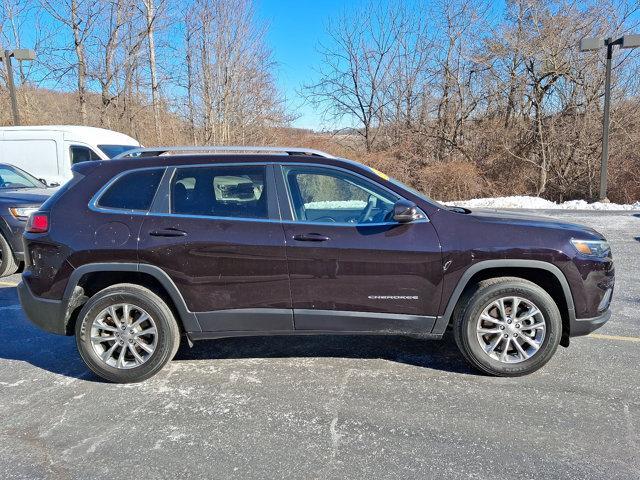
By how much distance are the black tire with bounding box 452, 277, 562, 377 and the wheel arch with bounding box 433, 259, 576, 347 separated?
0.25ft

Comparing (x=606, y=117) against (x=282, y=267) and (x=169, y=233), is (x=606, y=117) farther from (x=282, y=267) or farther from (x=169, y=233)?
(x=169, y=233)

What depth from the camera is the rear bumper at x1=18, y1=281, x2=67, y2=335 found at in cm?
345

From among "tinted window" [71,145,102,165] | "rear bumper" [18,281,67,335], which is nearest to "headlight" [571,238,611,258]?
"rear bumper" [18,281,67,335]

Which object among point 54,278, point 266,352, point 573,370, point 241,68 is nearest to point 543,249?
point 573,370

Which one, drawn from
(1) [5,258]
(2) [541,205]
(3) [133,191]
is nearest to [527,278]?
(3) [133,191]

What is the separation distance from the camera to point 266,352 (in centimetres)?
397

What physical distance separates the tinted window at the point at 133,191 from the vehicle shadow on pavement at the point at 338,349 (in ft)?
4.54

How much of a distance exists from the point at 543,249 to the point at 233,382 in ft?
8.24

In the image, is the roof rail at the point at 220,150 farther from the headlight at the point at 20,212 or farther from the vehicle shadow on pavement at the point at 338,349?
the headlight at the point at 20,212

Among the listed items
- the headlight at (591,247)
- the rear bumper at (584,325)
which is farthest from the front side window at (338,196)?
the rear bumper at (584,325)

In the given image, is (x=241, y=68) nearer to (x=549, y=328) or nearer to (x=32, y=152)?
(x=32, y=152)

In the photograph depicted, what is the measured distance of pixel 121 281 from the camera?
3.52 m

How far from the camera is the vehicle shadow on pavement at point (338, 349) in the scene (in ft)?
12.4

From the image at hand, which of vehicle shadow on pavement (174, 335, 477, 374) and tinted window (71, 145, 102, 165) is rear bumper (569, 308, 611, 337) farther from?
tinted window (71, 145, 102, 165)
